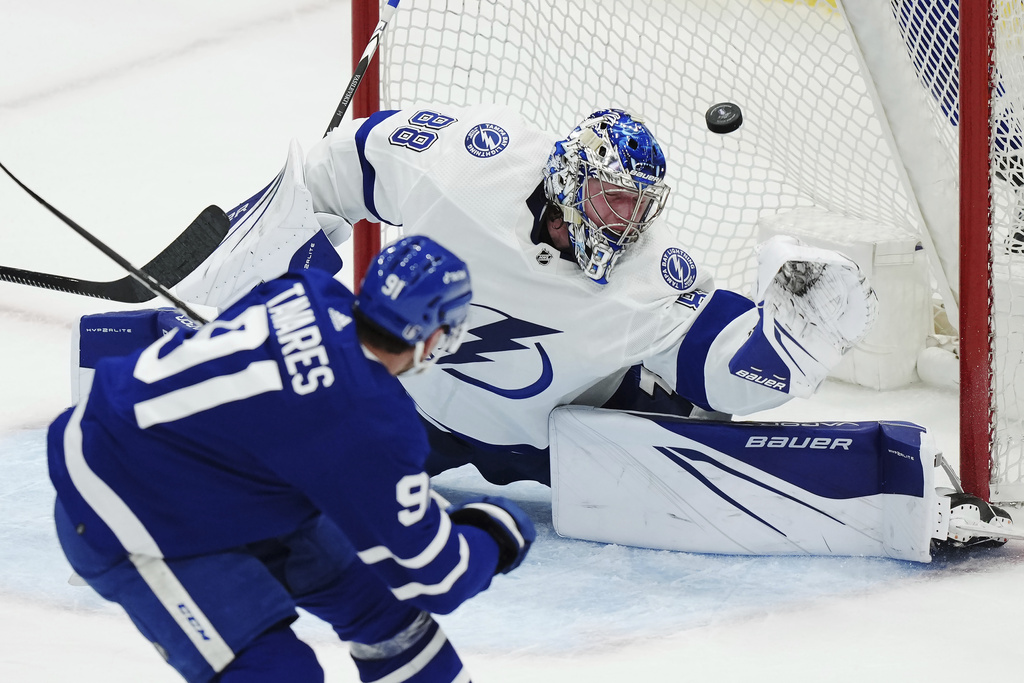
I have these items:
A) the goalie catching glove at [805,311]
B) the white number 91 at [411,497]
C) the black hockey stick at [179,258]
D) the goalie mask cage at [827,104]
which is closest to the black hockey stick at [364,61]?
the goalie mask cage at [827,104]

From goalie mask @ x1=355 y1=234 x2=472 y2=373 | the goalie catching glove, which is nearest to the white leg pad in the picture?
the goalie catching glove

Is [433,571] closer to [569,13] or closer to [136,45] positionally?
[569,13]

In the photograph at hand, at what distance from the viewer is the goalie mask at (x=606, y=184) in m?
2.39

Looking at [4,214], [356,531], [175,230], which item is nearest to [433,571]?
[356,531]

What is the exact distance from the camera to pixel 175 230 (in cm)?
453

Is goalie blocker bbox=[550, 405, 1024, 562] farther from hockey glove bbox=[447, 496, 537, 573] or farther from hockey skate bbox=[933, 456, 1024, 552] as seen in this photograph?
hockey glove bbox=[447, 496, 537, 573]

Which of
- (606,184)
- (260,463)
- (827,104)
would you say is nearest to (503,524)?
(260,463)

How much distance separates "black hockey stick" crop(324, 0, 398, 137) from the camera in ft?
10.3

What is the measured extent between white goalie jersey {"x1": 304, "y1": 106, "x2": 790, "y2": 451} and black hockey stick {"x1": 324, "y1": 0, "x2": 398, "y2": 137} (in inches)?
15.5

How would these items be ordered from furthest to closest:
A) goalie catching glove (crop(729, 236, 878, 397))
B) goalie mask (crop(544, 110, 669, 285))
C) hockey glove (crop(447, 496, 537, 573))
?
goalie mask (crop(544, 110, 669, 285)) < goalie catching glove (crop(729, 236, 878, 397)) < hockey glove (crop(447, 496, 537, 573))

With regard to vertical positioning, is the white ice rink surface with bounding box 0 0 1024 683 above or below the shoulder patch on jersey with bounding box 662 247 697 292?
below

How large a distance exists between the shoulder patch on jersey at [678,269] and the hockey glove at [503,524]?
93 cm

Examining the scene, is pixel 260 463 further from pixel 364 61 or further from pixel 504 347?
pixel 364 61

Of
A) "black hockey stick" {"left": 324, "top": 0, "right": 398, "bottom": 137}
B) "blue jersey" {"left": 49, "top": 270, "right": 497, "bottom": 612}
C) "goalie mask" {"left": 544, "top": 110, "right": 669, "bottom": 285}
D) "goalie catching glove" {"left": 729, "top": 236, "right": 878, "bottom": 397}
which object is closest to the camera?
"blue jersey" {"left": 49, "top": 270, "right": 497, "bottom": 612}
